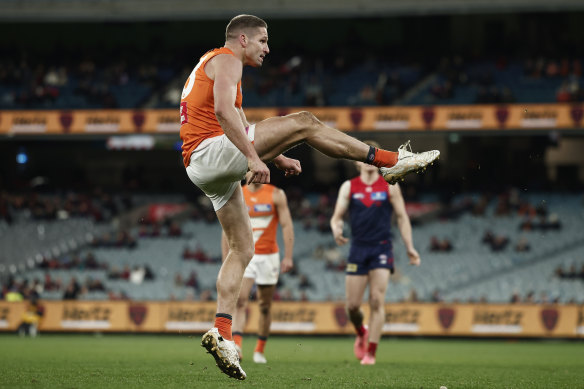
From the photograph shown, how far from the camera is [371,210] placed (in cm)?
1121

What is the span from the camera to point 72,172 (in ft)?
116

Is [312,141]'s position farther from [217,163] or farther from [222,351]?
[222,351]

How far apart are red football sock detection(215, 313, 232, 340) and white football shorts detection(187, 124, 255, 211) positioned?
106cm

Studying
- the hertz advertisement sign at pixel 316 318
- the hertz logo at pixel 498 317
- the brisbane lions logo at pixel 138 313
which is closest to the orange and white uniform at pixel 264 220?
the hertz advertisement sign at pixel 316 318

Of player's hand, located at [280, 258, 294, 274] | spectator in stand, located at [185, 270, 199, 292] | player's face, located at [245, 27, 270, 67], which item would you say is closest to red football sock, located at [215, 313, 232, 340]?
player's face, located at [245, 27, 270, 67]

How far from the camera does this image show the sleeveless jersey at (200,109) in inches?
259

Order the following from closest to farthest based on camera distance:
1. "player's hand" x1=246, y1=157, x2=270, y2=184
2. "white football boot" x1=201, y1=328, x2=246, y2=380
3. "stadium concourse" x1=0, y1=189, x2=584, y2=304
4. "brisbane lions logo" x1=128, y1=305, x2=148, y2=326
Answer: "player's hand" x1=246, y1=157, x2=270, y2=184, "white football boot" x1=201, y1=328, x2=246, y2=380, "brisbane lions logo" x1=128, y1=305, x2=148, y2=326, "stadium concourse" x1=0, y1=189, x2=584, y2=304

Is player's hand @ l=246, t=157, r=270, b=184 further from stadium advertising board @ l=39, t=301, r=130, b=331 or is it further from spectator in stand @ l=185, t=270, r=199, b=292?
spectator in stand @ l=185, t=270, r=199, b=292

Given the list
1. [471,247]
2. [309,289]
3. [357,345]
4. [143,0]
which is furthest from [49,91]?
[357,345]

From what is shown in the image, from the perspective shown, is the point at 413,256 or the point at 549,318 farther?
the point at 549,318

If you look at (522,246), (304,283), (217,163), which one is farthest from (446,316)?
(217,163)

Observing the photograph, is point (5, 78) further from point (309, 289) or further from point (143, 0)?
point (309, 289)

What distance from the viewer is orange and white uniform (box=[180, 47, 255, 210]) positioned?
6.48 m

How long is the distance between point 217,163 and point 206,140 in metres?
0.22
